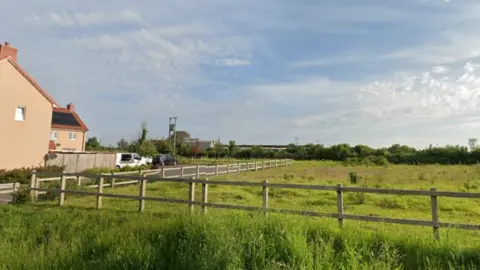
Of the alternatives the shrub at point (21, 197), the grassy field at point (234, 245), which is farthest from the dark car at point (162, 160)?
the grassy field at point (234, 245)

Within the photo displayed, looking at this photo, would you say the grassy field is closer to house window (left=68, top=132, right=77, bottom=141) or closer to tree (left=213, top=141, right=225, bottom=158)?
house window (left=68, top=132, right=77, bottom=141)

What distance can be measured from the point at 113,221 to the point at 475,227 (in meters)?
7.58

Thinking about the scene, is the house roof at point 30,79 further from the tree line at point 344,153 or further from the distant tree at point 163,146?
the distant tree at point 163,146

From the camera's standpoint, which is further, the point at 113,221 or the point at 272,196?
the point at 272,196

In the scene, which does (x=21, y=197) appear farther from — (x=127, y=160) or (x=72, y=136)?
(x=72, y=136)

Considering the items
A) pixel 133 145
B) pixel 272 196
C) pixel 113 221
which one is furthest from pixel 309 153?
pixel 113 221

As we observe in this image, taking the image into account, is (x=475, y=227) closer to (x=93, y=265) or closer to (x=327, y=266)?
(x=327, y=266)

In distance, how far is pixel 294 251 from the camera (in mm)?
5070

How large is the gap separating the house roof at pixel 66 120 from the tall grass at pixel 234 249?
3654cm

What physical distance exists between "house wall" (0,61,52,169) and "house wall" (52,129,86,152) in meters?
14.2

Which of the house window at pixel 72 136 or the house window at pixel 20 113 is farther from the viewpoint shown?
the house window at pixel 72 136

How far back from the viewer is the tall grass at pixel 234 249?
482 cm

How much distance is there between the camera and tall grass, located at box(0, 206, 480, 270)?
4.82m

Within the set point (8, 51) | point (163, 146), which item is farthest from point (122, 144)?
point (8, 51)
